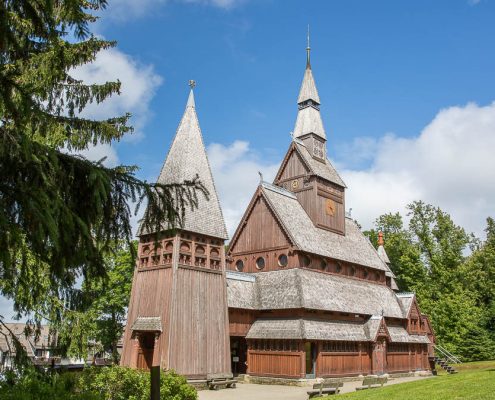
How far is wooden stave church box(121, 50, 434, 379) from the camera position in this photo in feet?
85.3

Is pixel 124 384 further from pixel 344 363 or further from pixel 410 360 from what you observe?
pixel 410 360

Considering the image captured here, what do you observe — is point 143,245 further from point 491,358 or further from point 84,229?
point 491,358

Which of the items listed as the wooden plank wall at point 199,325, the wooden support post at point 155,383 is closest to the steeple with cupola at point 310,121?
the wooden plank wall at point 199,325

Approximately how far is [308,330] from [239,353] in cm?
660

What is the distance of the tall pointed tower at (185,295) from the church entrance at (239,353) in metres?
6.61

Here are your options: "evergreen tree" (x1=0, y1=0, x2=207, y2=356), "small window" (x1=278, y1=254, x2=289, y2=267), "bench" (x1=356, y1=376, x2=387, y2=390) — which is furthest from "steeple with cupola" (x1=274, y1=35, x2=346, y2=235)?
"evergreen tree" (x1=0, y1=0, x2=207, y2=356)

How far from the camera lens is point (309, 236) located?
36.1 m

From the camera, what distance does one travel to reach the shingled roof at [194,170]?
1094 inches

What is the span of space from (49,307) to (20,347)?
23.9ft

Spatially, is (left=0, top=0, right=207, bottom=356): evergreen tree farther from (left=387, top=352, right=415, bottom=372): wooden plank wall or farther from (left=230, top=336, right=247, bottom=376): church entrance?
(left=387, top=352, right=415, bottom=372): wooden plank wall

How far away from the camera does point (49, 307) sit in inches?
623

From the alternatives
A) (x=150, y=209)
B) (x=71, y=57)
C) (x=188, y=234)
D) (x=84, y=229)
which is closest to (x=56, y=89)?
(x=71, y=57)

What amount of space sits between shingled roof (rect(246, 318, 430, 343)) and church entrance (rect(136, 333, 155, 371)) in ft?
23.2

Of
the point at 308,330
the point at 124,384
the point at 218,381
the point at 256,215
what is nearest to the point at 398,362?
the point at 308,330
